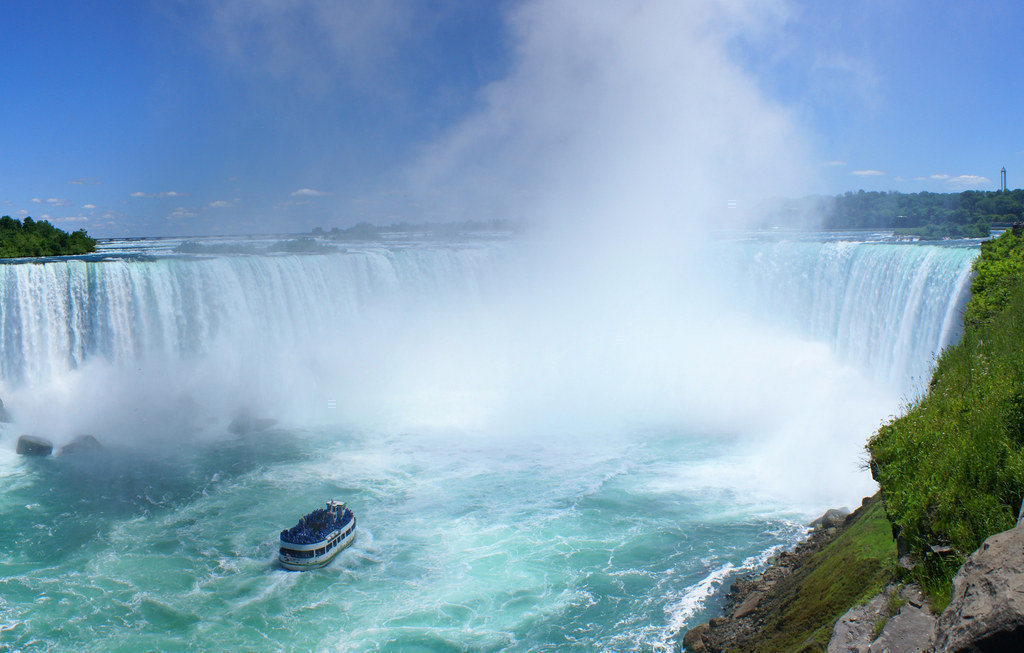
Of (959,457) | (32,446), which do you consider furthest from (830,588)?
(32,446)

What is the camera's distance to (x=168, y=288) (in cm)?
2364

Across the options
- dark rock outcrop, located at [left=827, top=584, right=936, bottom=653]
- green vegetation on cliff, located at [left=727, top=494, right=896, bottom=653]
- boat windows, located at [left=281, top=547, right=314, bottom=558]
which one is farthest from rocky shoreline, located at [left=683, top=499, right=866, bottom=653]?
boat windows, located at [left=281, top=547, right=314, bottom=558]

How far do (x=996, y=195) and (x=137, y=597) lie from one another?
41027 mm

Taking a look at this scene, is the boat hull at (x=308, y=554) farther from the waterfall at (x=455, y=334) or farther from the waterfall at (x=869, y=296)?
the waterfall at (x=869, y=296)

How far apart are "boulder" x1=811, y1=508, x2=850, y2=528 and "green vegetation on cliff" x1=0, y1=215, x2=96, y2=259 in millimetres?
34118

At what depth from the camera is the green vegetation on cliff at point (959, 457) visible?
5.56 metres

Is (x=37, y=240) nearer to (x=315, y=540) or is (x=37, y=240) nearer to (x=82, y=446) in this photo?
(x=82, y=446)

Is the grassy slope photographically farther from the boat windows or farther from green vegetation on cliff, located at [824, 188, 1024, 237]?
green vegetation on cliff, located at [824, 188, 1024, 237]

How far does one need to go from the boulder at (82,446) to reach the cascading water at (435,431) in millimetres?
526

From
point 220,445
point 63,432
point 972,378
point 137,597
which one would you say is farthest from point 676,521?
point 63,432

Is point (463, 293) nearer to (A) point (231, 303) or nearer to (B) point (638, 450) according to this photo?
(A) point (231, 303)

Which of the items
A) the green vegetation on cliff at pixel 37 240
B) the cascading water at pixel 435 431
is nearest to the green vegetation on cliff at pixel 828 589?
the cascading water at pixel 435 431

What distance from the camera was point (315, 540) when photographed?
12.5 meters

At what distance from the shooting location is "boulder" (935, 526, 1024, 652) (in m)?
3.56
